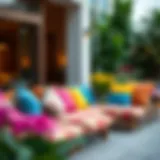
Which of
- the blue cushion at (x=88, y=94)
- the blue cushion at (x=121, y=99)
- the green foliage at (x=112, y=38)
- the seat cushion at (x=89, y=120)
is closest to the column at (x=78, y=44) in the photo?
the green foliage at (x=112, y=38)

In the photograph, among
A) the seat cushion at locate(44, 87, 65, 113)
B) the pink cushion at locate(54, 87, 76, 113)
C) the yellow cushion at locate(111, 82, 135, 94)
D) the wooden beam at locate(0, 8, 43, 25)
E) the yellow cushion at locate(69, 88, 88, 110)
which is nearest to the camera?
the seat cushion at locate(44, 87, 65, 113)

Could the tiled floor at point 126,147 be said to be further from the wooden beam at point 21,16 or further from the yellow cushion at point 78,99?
the wooden beam at point 21,16

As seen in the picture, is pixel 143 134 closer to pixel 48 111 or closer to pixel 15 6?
pixel 48 111

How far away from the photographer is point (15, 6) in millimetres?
7164

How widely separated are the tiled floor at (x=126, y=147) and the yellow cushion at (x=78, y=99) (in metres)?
0.67

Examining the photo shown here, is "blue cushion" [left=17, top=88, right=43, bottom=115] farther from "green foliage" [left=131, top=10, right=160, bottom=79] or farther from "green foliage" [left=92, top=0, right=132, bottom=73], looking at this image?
"green foliage" [left=131, top=10, right=160, bottom=79]

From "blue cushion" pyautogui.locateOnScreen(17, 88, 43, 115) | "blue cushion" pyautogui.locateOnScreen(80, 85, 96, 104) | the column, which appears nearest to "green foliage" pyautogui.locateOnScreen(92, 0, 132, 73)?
the column

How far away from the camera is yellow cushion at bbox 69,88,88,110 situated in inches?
222

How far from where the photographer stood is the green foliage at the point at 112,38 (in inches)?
345

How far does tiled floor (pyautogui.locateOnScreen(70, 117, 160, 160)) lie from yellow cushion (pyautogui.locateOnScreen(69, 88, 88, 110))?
2.20 ft

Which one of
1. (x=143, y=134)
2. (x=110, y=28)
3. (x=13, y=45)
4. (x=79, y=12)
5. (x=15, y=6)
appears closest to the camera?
(x=143, y=134)

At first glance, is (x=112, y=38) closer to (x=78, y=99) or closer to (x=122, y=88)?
(x=122, y=88)

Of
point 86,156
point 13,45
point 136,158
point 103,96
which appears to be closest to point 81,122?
point 86,156

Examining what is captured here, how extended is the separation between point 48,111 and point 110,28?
4.89 metres
